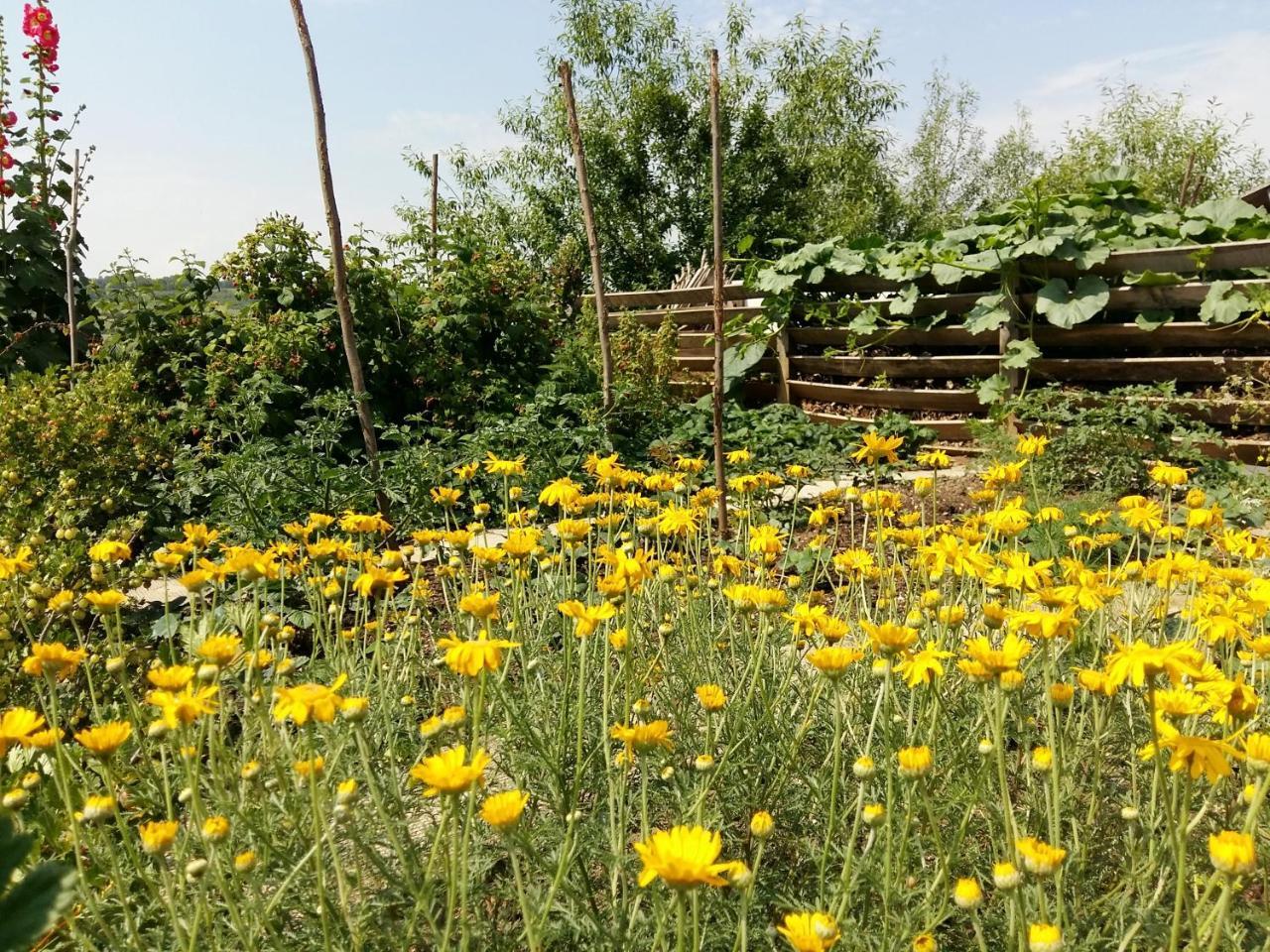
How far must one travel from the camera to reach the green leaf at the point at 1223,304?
4.40 meters

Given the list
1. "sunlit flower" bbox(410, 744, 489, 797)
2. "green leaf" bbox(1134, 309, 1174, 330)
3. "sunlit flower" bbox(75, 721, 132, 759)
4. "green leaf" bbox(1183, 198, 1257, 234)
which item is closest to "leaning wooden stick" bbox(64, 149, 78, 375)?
"sunlit flower" bbox(75, 721, 132, 759)

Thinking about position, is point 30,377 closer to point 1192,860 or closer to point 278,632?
point 278,632

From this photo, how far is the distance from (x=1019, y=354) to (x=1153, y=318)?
679 millimetres

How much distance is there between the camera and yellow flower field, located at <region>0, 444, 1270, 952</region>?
934 millimetres

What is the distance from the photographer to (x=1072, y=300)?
4957 mm

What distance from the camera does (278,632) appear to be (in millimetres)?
1726

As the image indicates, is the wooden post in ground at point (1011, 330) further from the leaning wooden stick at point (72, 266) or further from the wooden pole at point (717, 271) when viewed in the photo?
the leaning wooden stick at point (72, 266)

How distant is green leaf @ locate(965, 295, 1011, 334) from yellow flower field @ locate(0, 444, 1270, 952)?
338 cm

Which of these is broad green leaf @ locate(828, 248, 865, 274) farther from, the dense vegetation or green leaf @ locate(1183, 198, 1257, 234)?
green leaf @ locate(1183, 198, 1257, 234)

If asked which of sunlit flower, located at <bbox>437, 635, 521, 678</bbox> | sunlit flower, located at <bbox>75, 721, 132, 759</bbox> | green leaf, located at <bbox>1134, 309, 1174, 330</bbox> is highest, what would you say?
green leaf, located at <bbox>1134, 309, 1174, 330</bbox>

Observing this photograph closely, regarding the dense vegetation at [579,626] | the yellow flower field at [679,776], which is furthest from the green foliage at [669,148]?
the yellow flower field at [679,776]

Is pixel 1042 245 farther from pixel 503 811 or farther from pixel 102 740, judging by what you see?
pixel 102 740

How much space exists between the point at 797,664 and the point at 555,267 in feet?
23.6

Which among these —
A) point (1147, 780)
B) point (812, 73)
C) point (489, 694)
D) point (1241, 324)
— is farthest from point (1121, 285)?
point (812, 73)
